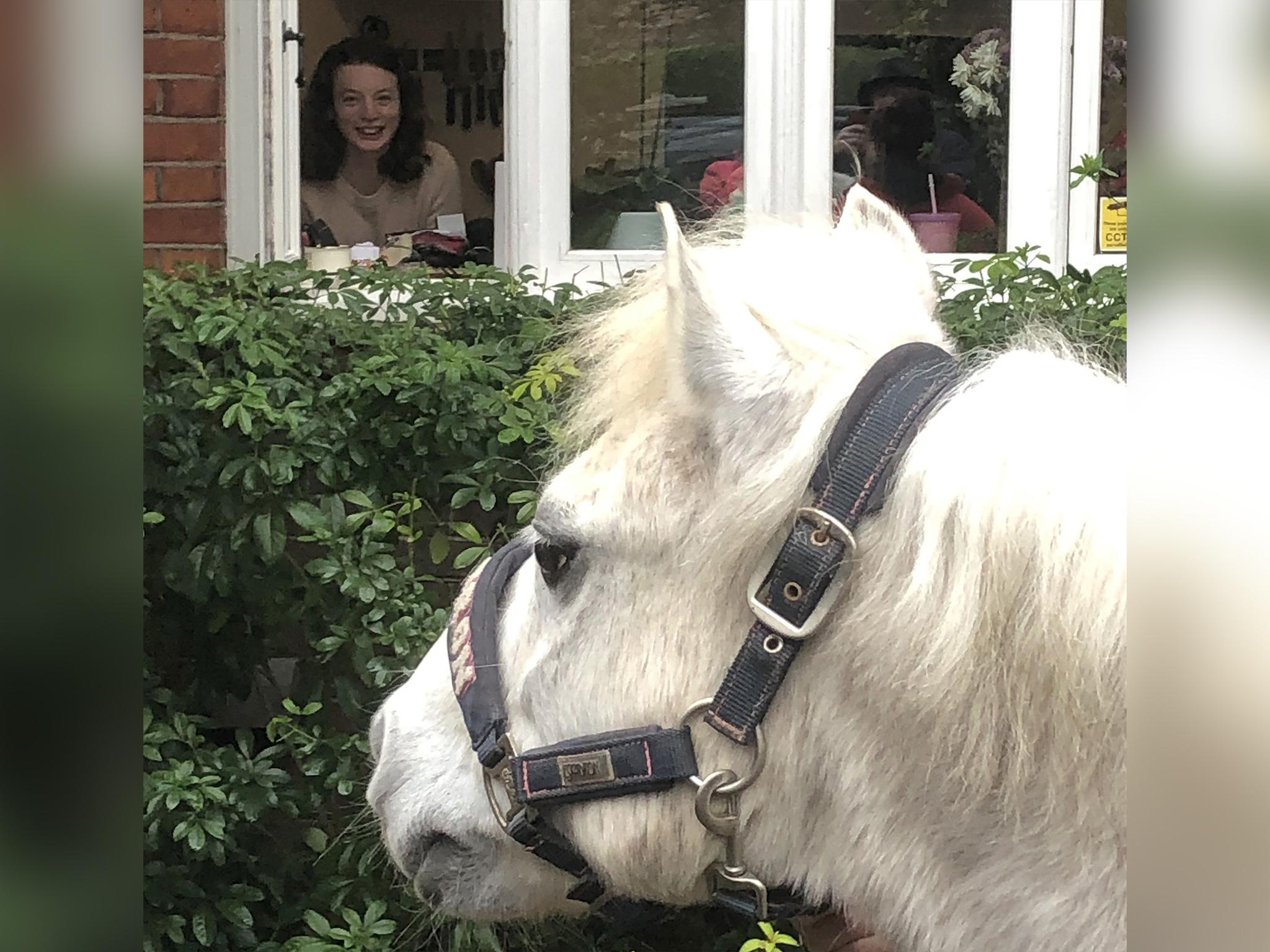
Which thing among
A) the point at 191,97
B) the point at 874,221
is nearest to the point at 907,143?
the point at 191,97

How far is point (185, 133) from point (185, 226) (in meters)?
0.23

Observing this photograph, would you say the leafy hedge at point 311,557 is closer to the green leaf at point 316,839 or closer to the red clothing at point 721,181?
the green leaf at point 316,839

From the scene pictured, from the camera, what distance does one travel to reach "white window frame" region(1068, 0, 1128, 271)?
124 inches

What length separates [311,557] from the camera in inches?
105

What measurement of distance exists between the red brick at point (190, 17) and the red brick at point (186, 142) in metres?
0.23

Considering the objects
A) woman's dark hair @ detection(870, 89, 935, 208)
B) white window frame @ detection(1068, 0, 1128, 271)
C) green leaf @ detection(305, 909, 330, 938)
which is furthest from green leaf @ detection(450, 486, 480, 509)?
white window frame @ detection(1068, 0, 1128, 271)

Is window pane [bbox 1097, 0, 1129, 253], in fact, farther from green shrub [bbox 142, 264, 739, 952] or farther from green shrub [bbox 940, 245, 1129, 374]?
green shrub [bbox 142, 264, 739, 952]

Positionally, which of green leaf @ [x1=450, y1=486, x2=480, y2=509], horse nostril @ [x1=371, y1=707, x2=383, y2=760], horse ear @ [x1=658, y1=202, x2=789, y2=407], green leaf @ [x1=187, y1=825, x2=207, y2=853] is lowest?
green leaf @ [x1=187, y1=825, x2=207, y2=853]

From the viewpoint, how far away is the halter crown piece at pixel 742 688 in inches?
41.6

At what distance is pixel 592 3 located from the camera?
128 inches

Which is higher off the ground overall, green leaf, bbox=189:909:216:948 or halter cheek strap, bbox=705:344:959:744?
halter cheek strap, bbox=705:344:959:744

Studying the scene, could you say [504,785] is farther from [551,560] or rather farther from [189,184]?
[189,184]

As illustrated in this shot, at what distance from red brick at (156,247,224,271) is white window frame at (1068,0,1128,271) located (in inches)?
86.7
